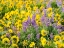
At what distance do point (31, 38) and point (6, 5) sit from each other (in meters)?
2.32

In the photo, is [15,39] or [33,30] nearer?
[15,39]

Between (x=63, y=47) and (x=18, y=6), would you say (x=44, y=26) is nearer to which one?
(x=63, y=47)

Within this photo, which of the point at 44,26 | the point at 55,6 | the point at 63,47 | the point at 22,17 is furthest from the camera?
the point at 55,6

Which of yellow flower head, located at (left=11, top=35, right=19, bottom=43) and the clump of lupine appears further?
yellow flower head, located at (left=11, top=35, right=19, bottom=43)

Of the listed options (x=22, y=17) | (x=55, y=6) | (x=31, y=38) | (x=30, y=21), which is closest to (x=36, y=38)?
(x=31, y=38)

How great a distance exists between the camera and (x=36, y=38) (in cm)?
525

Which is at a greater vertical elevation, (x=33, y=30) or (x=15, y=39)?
(x=33, y=30)

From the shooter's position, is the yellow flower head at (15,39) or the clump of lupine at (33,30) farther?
the yellow flower head at (15,39)

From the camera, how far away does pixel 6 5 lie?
724cm

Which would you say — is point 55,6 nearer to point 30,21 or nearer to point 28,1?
point 28,1

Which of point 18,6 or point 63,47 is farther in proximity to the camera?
point 18,6

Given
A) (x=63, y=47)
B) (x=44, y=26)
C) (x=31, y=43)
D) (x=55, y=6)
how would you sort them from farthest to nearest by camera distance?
(x=55, y=6) < (x=44, y=26) < (x=31, y=43) < (x=63, y=47)

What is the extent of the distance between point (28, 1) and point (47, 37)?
254cm

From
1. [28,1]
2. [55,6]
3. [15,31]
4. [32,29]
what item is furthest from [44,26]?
[28,1]
